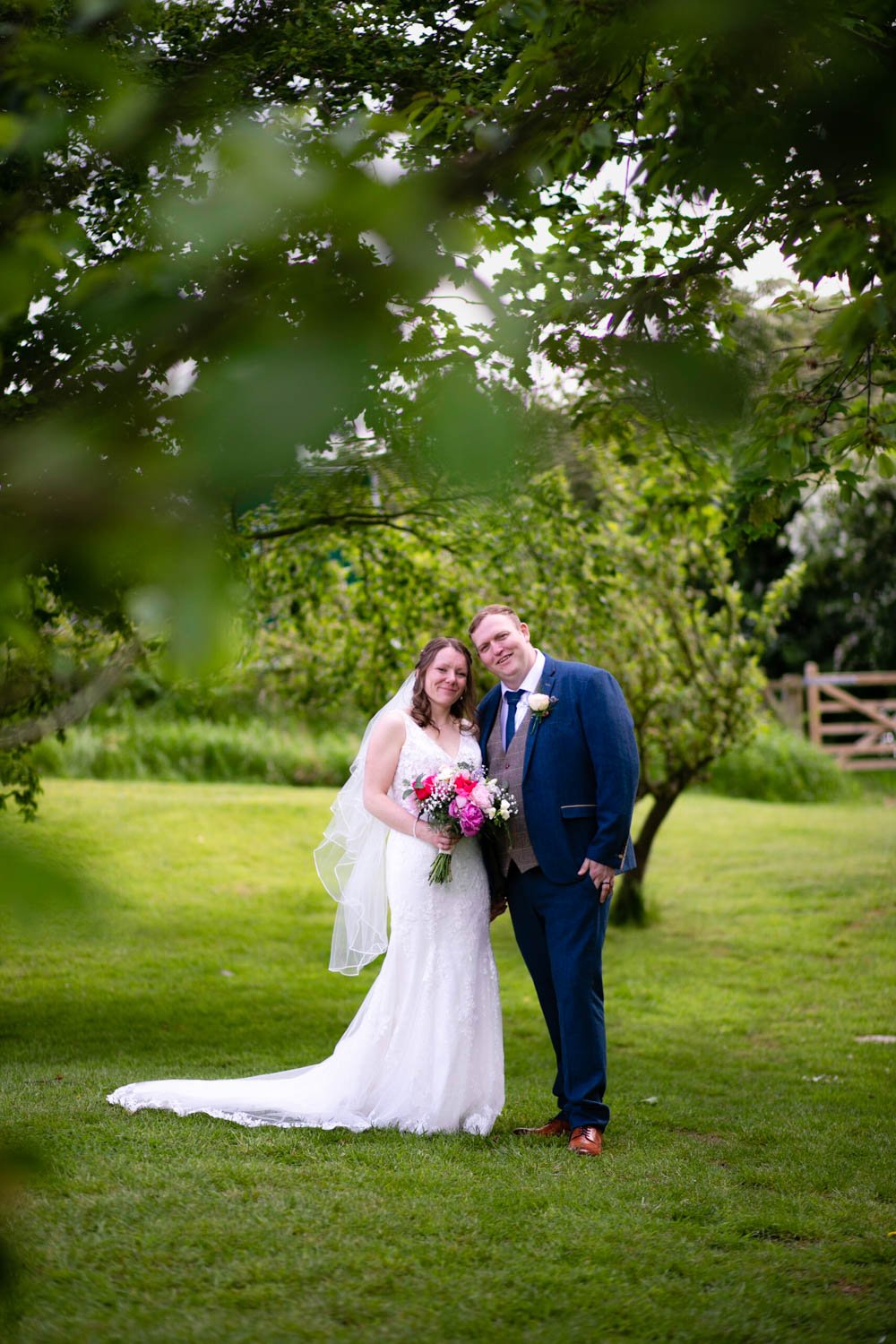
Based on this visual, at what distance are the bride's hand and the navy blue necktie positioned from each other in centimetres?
47

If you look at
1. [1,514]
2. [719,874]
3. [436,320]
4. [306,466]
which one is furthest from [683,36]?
[719,874]

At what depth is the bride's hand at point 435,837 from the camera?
17.4 feet

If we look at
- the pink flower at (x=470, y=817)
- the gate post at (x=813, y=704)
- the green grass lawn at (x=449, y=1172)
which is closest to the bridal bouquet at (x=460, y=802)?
the pink flower at (x=470, y=817)

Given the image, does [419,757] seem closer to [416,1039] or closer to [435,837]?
[435,837]

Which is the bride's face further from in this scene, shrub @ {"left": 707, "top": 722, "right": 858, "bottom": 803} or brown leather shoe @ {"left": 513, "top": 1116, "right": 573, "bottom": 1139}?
shrub @ {"left": 707, "top": 722, "right": 858, "bottom": 803}

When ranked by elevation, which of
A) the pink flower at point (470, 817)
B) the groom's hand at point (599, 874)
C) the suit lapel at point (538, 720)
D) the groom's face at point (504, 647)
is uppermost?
the groom's face at point (504, 647)

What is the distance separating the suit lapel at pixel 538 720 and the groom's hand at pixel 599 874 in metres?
0.48

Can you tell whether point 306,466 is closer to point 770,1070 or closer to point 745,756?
point 770,1070

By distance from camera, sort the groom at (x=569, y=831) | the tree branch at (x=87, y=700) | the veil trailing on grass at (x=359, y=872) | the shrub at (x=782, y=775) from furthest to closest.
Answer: the shrub at (x=782, y=775) → the veil trailing on grass at (x=359, y=872) → the groom at (x=569, y=831) → the tree branch at (x=87, y=700)

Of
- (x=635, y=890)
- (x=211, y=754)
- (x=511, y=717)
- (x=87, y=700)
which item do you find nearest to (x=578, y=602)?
(x=635, y=890)

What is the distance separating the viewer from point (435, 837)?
5348mm

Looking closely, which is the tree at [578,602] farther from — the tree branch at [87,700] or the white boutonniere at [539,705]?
the tree branch at [87,700]

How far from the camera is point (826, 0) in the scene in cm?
124

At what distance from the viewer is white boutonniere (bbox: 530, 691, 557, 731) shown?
514 centimetres
